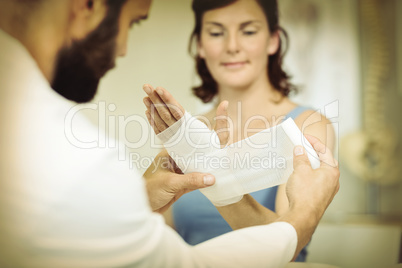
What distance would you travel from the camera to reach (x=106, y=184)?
0.32 m

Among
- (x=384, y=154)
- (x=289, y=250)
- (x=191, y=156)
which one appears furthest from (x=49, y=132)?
(x=384, y=154)

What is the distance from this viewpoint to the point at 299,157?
15.7 inches

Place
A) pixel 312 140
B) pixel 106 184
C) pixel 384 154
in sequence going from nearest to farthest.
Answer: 1. pixel 106 184
2. pixel 312 140
3. pixel 384 154

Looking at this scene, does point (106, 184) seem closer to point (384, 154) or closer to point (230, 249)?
point (230, 249)

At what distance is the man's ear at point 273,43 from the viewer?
55 centimetres

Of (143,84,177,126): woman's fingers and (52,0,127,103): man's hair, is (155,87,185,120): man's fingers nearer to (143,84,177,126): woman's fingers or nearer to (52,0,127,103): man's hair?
(143,84,177,126): woman's fingers

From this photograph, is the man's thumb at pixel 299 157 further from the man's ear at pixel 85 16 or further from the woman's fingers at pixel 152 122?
the man's ear at pixel 85 16

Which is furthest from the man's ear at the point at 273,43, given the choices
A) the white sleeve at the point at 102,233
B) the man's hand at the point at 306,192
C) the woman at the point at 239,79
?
the white sleeve at the point at 102,233

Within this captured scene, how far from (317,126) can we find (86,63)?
1.11ft

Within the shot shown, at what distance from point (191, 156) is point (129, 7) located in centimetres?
23

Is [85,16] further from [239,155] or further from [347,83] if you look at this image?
[347,83]

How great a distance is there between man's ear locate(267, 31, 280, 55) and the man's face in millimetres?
192

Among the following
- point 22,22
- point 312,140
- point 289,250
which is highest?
point 22,22

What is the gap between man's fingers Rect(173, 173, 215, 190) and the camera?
418 millimetres
